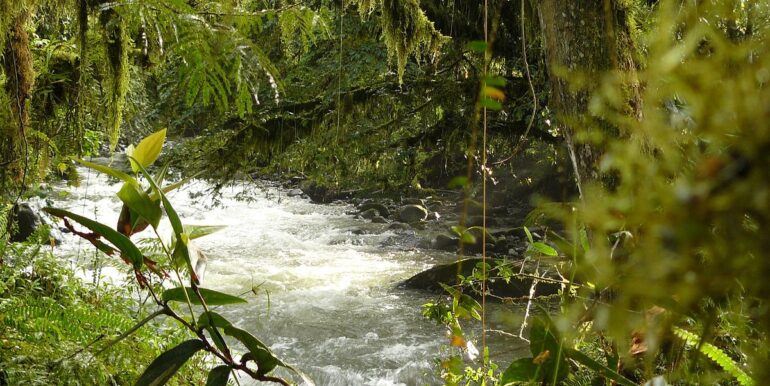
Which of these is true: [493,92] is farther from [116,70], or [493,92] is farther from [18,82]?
[18,82]

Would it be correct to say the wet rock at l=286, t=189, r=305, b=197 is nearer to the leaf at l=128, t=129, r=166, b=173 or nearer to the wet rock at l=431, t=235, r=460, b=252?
the wet rock at l=431, t=235, r=460, b=252

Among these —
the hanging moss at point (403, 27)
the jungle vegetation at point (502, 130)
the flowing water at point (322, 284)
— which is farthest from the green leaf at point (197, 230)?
the hanging moss at point (403, 27)

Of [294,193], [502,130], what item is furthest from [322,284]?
[294,193]

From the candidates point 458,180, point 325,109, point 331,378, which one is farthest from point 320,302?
point 458,180

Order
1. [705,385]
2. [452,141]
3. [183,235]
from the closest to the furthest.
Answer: [705,385] < [183,235] < [452,141]

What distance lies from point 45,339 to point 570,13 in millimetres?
3045

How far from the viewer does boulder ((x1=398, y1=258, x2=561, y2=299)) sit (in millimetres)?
6648

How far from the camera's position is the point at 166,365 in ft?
3.18

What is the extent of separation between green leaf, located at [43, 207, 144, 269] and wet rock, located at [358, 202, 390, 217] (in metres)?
11.4

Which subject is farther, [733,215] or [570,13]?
[570,13]

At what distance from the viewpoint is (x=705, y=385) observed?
1.87ft

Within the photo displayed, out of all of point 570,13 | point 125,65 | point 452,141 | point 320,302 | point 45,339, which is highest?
point 570,13

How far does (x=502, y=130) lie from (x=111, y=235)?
543 centimetres

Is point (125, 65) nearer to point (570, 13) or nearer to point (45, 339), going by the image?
point (45, 339)
